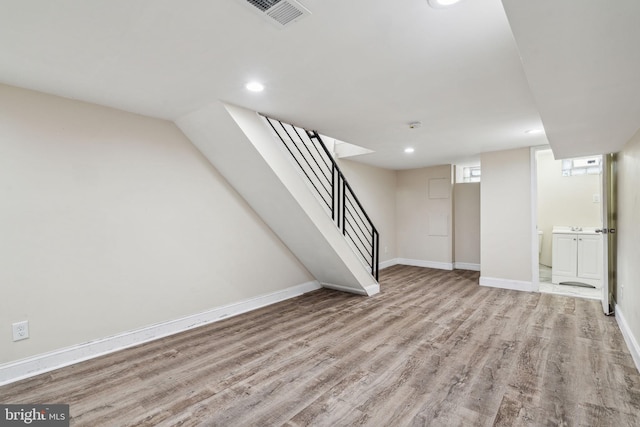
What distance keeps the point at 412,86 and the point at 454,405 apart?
7.69 feet

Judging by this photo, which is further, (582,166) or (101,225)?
(582,166)

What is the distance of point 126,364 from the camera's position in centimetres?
252

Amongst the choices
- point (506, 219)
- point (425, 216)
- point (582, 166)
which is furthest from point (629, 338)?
point (425, 216)

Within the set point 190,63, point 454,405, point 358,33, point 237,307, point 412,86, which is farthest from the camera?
point 237,307

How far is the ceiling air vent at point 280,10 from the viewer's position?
1.50m

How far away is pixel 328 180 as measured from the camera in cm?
499

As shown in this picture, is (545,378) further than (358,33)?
Yes

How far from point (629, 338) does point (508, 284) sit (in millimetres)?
2109

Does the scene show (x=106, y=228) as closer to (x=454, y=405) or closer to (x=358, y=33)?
(x=358, y=33)

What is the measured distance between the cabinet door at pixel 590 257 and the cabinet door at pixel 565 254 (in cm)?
8

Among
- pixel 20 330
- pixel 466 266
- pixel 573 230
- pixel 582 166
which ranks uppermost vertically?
pixel 582 166

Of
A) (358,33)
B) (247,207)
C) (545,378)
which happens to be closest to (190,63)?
(358,33)

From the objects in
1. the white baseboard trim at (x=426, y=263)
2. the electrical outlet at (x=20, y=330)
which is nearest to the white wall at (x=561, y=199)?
the white baseboard trim at (x=426, y=263)

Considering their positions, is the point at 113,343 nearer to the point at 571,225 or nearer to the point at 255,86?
the point at 255,86
